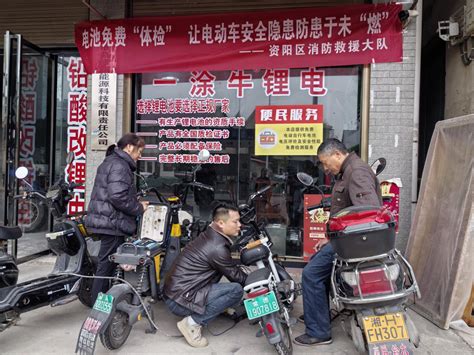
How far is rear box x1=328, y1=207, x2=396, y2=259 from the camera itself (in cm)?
260

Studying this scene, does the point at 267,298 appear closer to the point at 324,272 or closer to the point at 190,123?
the point at 324,272

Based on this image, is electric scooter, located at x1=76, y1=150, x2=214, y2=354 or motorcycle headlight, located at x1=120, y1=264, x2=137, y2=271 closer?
electric scooter, located at x1=76, y1=150, x2=214, y2=354

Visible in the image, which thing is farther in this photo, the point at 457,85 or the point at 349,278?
the point at 457,85

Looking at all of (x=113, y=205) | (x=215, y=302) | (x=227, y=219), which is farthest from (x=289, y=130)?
(x=215, y=302)

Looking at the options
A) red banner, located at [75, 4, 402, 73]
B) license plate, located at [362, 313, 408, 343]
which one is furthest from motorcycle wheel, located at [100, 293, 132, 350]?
red banner, located at [75, 4, 402, 73]

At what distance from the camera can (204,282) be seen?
11.0 feet

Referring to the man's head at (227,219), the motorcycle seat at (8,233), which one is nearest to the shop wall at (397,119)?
the man's head at (227,219)

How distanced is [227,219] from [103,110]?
3255mm

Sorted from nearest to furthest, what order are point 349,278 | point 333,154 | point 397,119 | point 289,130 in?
point 349,278 < point 333,154 < point 397,119 < point 289,130

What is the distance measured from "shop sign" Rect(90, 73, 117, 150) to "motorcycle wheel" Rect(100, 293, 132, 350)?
3074mm

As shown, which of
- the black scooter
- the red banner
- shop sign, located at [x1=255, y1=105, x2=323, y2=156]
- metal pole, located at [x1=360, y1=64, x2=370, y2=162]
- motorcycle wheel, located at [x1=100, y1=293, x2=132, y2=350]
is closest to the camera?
motorcycle wheel, located at [x1=100, y1=293, x2=132, y2=350]

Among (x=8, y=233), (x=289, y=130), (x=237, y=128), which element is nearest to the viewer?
(x=8, y=233)

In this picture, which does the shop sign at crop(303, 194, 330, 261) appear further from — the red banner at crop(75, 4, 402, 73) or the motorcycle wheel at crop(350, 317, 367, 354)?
the motorcycle wheel at crop(350, 317, 367, 354)

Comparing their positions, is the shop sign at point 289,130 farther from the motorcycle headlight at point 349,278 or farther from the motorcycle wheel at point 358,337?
the motorcycle wheel at point 358,337
